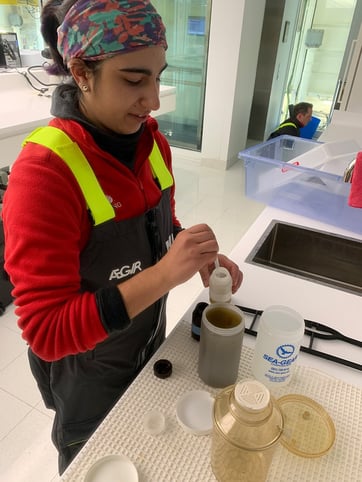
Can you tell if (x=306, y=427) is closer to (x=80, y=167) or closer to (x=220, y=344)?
(x=220, y=344)

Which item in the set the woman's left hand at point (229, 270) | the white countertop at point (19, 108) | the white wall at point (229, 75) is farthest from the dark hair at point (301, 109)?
the woman's left hand at point (229, 270)

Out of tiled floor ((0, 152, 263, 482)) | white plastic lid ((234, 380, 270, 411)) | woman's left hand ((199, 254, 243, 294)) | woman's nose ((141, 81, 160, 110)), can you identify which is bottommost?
tiled floor ((0, 152, 263, 482))

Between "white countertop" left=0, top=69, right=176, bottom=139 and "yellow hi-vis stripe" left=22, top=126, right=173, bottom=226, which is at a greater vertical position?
"yellow hi-vis stripe" left=22, top=126, right=173, bottom=226

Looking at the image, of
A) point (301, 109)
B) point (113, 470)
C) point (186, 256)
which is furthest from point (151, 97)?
point (301, 109)

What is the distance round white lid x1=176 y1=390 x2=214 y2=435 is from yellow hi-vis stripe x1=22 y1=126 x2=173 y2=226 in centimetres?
39

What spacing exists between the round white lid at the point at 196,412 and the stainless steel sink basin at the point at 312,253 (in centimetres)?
66

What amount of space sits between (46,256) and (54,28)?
49cm

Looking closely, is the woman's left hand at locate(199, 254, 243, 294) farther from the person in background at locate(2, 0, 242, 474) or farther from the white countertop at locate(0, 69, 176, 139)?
the white countertop at locate(0, 69, 176, 139)

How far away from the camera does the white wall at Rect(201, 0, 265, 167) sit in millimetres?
3594

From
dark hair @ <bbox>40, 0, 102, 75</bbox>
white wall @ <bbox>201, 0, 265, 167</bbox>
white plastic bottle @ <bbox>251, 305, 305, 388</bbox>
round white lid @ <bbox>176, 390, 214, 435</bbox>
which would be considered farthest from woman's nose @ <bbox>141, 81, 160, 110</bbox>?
white wall @ <bbox>201, 0, 265, 167</bbox>

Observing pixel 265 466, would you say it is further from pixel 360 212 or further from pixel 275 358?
pixel 360 212

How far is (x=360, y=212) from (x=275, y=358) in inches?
34.8

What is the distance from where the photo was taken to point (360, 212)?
135 cm

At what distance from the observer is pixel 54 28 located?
2.45 feet
